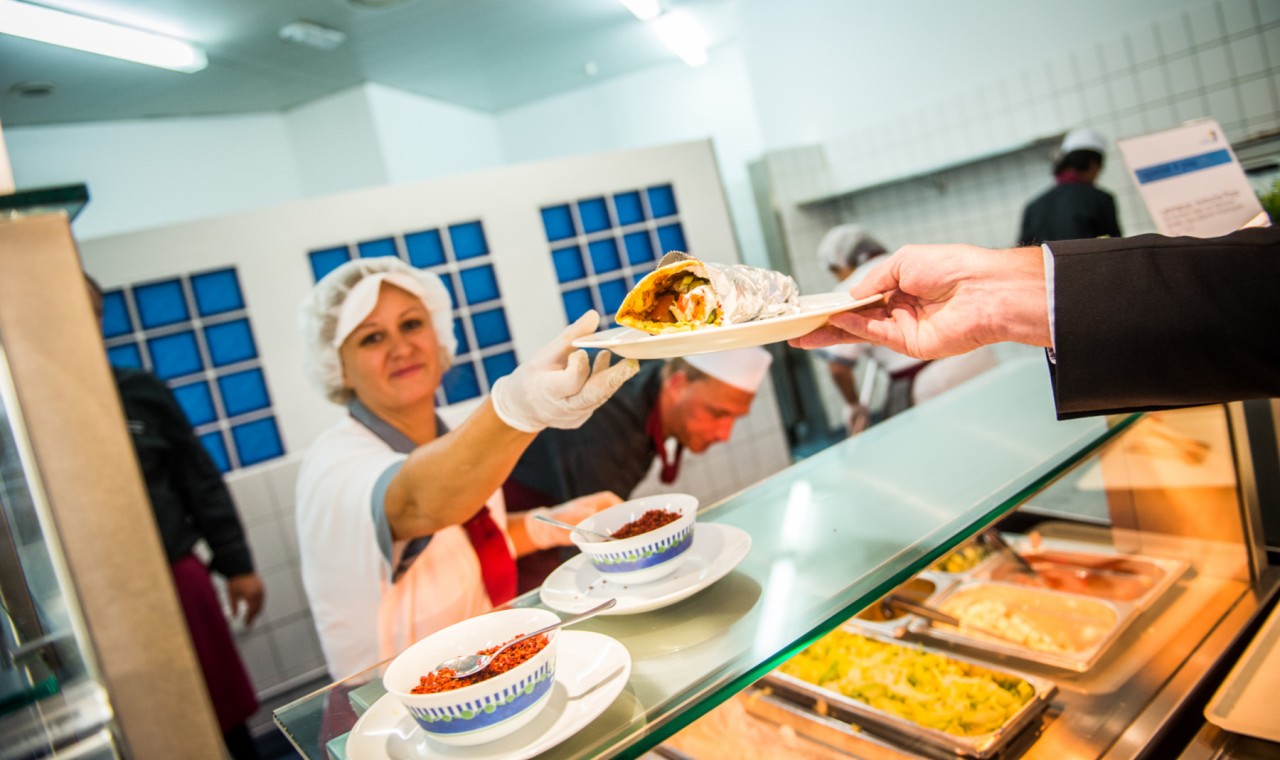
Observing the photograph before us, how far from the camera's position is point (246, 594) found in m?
2.35

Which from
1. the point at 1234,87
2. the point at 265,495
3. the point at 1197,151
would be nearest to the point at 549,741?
the point at 265,495

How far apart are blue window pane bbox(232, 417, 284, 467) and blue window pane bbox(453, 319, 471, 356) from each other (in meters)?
0.61

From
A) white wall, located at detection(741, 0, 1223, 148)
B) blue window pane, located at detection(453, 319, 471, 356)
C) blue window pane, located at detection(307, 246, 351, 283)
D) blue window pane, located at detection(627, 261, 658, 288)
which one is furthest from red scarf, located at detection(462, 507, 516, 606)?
white wall, located at detection(741, 0, 1223, 148)

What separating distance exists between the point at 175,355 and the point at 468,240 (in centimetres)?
96

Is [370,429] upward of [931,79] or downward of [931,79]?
downward

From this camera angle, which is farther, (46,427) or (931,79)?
(931,79)

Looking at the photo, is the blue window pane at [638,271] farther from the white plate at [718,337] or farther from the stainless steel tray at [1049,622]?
the white plate at [718,337]

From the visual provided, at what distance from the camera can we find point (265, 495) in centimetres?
230

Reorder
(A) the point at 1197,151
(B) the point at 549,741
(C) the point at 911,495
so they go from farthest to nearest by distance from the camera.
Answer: (A) the point at 1197,151 → (C) the point at 911,495 → (B) the point at 549,741

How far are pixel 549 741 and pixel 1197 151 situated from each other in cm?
242

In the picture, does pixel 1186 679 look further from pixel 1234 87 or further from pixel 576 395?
pixel 1234 87

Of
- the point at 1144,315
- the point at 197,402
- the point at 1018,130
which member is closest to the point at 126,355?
the point at 197,402

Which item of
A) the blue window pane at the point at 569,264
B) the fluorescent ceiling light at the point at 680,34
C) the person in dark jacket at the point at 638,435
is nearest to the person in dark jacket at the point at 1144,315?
the person in dark jacket at the point at 638,435

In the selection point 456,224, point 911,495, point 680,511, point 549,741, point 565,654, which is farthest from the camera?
point 456,224
